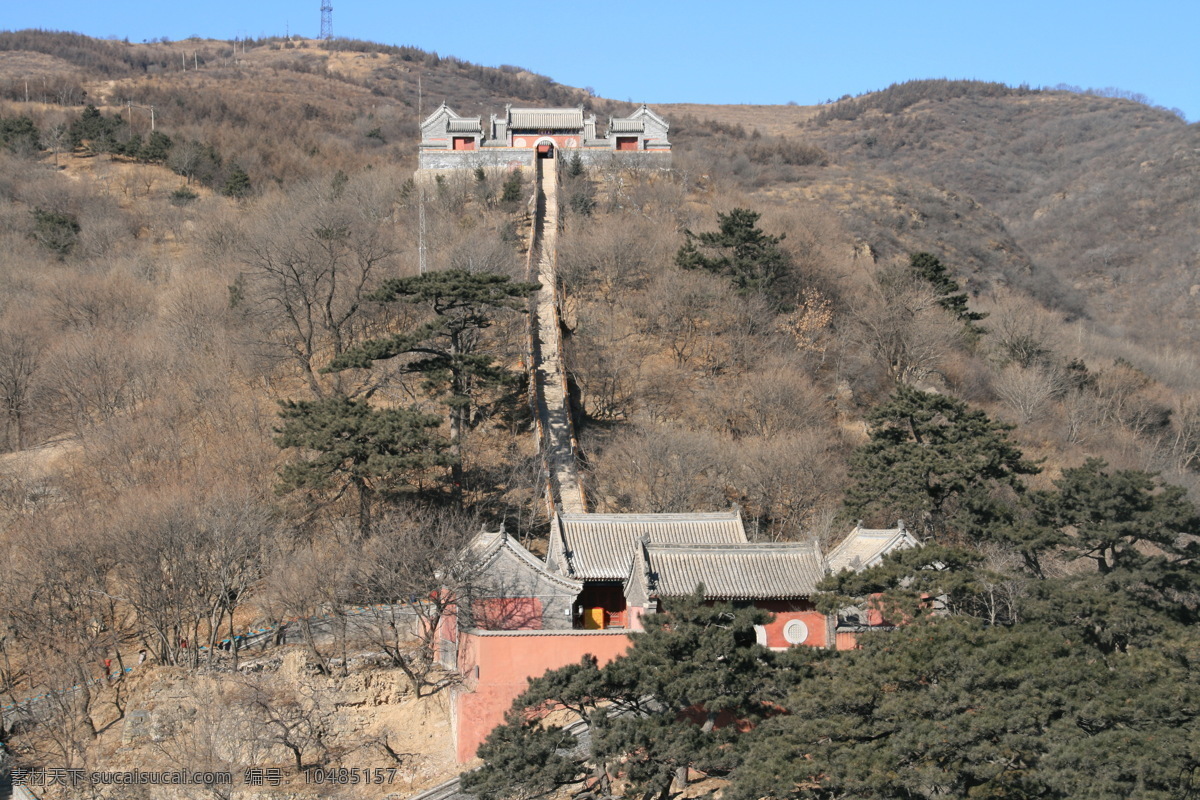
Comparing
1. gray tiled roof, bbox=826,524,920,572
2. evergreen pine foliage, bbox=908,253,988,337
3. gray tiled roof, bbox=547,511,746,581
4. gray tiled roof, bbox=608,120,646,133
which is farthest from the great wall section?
evergreen pine foliage, bbox=908,253,988,337

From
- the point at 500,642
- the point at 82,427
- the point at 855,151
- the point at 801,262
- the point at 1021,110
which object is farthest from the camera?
the point at 1021,110

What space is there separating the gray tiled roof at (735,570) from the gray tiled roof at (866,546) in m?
1.34

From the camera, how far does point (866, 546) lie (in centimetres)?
2383

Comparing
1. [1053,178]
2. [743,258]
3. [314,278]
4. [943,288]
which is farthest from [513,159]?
[1053,178]

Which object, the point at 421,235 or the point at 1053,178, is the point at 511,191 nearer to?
the point at 421,235

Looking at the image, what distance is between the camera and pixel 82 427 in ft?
103

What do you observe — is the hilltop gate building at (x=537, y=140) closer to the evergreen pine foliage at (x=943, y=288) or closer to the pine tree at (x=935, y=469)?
the evergreen pine foliage at (x=943, y=288)

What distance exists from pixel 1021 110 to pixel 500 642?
326 ft

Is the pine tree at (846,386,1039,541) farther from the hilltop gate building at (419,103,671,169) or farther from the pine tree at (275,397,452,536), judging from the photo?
the hilltop gate building at (419,103,671,169)

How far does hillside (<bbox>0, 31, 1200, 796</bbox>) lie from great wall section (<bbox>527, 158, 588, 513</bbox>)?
531mm

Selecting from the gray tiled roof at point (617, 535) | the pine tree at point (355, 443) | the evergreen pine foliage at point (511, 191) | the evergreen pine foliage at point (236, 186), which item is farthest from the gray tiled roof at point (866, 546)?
the evergreen pine foliage at point (236, 186)

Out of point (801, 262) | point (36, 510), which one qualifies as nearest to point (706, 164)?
point (801, 262)

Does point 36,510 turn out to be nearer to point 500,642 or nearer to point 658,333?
point 500,642

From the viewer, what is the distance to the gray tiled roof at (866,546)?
23.1 m
